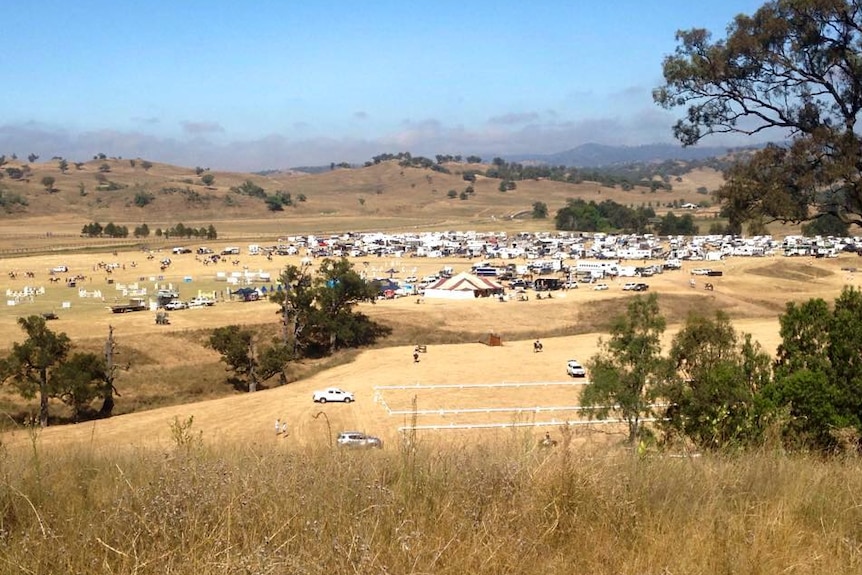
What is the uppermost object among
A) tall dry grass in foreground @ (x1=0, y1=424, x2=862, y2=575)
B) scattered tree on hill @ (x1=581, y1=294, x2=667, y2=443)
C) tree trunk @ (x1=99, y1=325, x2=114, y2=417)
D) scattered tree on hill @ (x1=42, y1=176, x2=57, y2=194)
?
scattered tree on hill @ (x1=42, y1=176, x2=57, y2=194)

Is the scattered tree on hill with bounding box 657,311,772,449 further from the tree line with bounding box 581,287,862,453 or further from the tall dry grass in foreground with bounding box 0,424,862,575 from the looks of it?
the tall dry grass in foreground with bounding box 0,424,862,575

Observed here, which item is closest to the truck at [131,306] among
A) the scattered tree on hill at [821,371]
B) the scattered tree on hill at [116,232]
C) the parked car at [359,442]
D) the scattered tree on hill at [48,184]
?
the parked car at [359,442]

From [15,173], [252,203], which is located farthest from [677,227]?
[15,173]

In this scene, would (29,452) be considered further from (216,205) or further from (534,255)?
(216,205)

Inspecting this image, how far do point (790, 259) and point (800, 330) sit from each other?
68440mm

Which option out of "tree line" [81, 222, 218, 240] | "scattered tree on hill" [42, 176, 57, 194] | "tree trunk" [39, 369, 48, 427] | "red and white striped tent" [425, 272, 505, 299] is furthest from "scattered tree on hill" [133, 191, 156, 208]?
"tree trunk" [39, 369, 48, 427]

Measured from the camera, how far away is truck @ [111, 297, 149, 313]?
45438mm

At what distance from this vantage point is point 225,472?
13.2ft

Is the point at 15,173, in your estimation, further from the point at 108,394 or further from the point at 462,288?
the point at 108,394

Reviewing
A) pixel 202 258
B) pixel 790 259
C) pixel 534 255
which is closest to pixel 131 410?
pixel 202 258

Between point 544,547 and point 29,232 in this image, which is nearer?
point 544,547

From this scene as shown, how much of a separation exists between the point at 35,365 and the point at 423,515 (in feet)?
90.2

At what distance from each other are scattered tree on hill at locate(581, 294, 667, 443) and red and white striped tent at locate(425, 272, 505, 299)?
35.5m

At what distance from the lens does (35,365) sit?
26.8 metres
